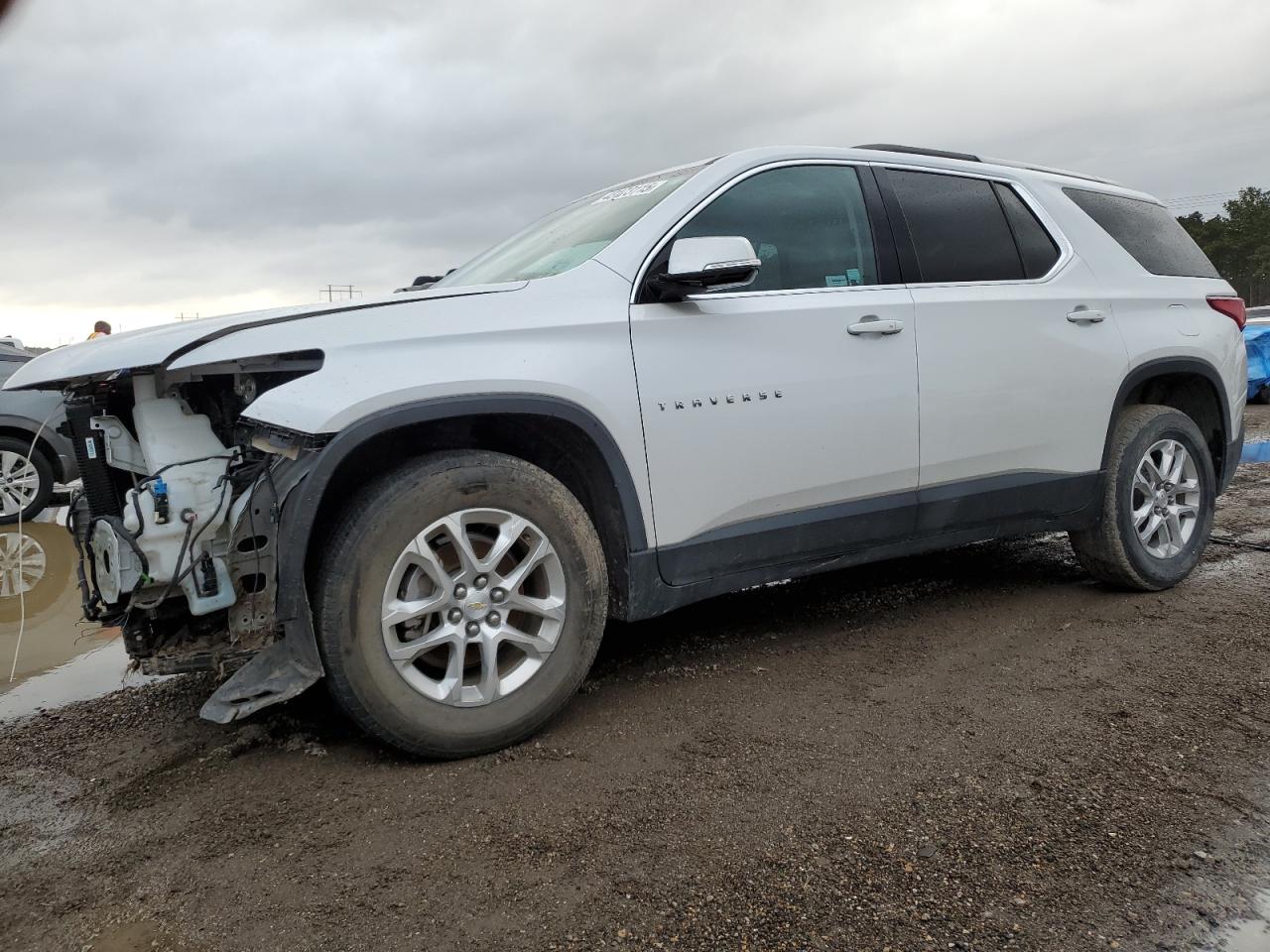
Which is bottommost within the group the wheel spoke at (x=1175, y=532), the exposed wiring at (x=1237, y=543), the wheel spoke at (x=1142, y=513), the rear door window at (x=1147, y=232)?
the exposed wiring at (x=1237, y=543)

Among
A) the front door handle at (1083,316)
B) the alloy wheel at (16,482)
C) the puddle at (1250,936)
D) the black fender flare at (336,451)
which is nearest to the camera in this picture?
the puddle at (1250,936)

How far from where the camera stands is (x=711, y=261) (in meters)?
2.84

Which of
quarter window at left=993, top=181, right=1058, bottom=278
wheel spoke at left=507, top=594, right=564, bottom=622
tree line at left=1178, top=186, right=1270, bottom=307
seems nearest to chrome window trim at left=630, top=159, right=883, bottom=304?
quarter window at left=993, top=181, right=1058, bottom=278

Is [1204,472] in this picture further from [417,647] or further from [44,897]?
[44,897]

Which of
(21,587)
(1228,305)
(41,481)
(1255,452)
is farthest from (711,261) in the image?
(41,481)

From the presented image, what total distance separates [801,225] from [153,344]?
220 cm

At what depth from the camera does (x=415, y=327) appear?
267cm

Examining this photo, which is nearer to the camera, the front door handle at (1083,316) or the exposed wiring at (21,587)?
the exposed wiring at (21,587)

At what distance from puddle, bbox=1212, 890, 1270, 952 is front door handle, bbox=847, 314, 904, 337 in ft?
6.69

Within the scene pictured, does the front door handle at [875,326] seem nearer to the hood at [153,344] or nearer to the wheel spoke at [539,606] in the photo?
the hood at [153,344]

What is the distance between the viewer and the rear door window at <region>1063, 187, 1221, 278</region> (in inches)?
169

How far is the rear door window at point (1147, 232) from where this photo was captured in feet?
14.1

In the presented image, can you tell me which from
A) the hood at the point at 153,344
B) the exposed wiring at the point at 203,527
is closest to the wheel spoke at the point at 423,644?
the exposed wiring at the point at 203,527

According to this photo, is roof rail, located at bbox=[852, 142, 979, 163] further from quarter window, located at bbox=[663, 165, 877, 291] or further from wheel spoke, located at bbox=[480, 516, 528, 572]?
wheel spoke, located at bbox=[480, 516, 528, 572]
